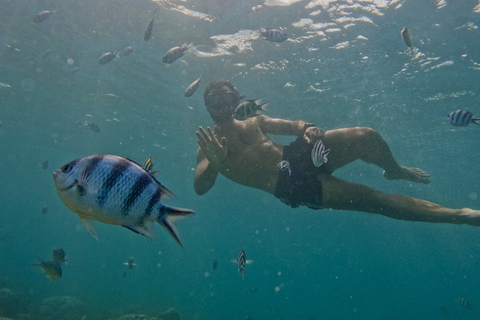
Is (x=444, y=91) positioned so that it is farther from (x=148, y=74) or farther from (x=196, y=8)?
(x=148, y=74)

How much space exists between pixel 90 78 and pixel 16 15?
6086 mm

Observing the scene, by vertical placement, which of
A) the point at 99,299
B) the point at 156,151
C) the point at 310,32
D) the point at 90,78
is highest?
the point at 310,32

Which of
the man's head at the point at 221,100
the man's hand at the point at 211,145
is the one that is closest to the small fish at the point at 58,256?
the man's hand at the point at 211,145

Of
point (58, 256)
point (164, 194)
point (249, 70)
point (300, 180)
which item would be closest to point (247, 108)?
point (300, 180)

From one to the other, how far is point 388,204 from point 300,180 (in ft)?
5.26

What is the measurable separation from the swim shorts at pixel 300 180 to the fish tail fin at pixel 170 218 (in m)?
3.72

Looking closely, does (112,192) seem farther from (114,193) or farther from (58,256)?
(58,256)

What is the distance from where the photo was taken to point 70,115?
2775 centimetres

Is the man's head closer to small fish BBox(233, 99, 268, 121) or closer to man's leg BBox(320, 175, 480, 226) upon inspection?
small fish BBox(233, 99, 268, 121)

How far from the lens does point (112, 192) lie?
1595 millimetres

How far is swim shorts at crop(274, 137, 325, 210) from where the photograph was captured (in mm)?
5147

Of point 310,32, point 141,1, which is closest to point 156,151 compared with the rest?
point 141,1

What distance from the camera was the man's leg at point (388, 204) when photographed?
4.45 m

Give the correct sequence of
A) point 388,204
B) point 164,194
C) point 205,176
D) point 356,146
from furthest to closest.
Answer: point 205,176 < point 356,146 < point 388,204 < point 164,194
